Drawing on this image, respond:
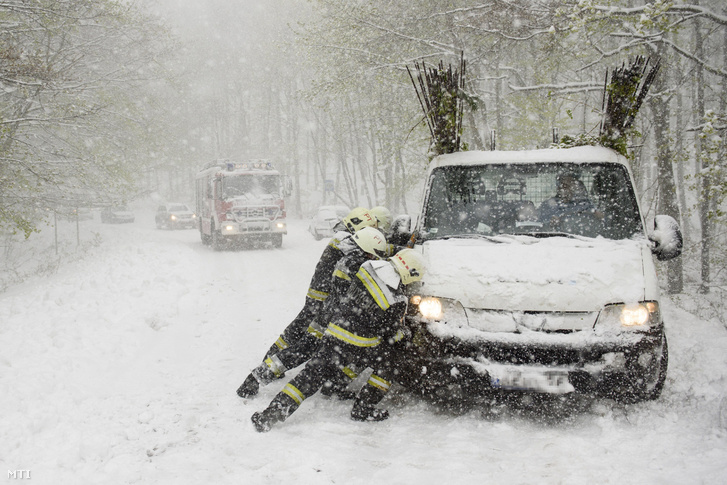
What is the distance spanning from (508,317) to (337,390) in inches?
66.6

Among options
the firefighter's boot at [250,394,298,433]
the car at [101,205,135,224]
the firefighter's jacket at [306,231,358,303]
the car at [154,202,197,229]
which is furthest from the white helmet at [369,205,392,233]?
the car at [101,205,135,224]

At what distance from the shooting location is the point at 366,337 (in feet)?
13.1

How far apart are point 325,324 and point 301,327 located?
37cm

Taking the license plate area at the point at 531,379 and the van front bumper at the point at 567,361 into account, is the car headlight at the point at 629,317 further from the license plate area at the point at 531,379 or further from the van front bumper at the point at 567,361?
the license plate area at the point at 531,379

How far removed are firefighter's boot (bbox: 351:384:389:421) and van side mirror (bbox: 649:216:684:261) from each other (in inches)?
100

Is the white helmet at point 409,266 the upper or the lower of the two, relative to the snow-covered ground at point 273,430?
upper

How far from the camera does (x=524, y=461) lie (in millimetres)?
3338

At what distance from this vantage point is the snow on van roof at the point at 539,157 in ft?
15.8

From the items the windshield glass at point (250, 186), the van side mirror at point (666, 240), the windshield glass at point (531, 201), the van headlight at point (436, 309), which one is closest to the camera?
the van headlight at point (436, 309)

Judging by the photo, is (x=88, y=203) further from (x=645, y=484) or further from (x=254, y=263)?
(x=645, y=484)

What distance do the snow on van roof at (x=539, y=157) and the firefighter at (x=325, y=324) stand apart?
125cm

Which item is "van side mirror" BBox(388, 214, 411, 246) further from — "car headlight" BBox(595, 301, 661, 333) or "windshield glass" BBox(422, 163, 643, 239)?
"car headlight" BBox(595, 301, 661, 333)

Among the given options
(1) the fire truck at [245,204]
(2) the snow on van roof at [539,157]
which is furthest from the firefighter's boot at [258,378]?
(1) the fire truck at [245,204]

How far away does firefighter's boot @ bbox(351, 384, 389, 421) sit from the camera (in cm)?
407
